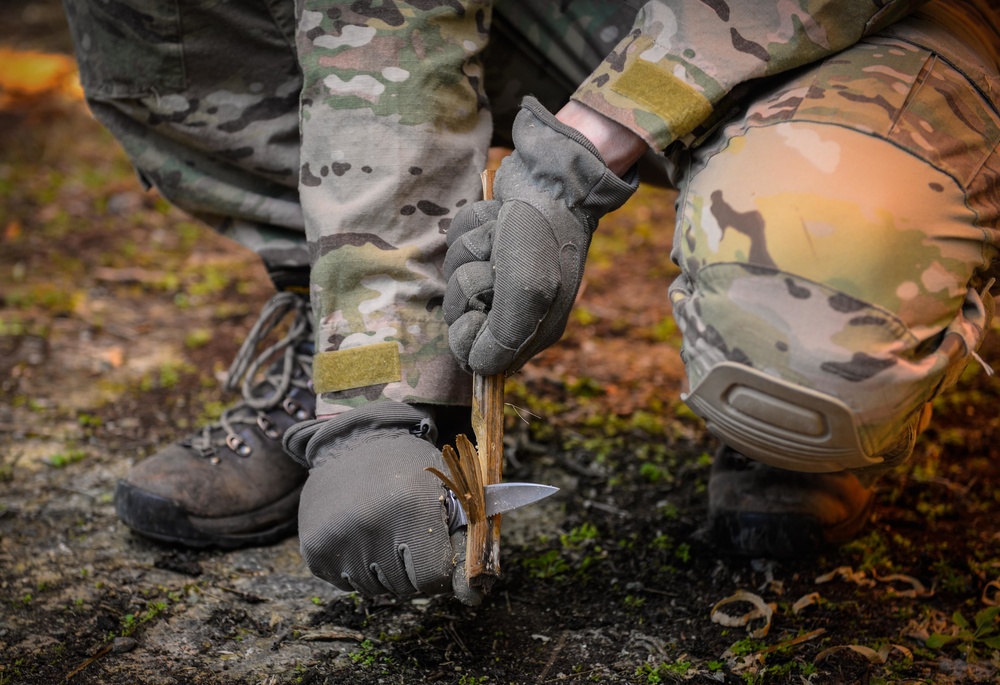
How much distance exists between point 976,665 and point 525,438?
1.01 m

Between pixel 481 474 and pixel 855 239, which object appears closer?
pixel 855 239

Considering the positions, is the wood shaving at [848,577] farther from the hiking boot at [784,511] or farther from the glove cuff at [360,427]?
the glove cuff at [360,427]

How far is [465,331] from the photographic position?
4.20 feet

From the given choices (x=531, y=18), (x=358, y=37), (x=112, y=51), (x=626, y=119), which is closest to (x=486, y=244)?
(x=626, y=119)

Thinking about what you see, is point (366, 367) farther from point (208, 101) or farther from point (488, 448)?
point (208, 101)

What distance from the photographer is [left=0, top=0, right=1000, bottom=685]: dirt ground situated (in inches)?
54.1

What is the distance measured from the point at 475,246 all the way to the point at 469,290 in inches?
2.7

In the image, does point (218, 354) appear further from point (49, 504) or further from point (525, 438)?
point (525, 438)

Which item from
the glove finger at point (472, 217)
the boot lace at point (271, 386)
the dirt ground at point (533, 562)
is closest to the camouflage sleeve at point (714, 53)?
the glove finger at point (472, 217)

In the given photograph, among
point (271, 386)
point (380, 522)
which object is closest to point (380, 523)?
point (380, 522)

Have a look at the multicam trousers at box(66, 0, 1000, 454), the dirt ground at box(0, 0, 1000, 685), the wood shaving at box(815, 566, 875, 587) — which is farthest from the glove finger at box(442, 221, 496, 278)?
the wood shaving at box(815, 566, 875, 587)

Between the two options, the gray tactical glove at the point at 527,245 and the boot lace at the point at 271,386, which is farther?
the boot lace at the point at 271,386

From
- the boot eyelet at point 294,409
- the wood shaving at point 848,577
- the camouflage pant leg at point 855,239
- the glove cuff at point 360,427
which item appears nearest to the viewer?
the camouflage pant leg at point 855,239

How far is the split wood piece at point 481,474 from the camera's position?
1.26m
